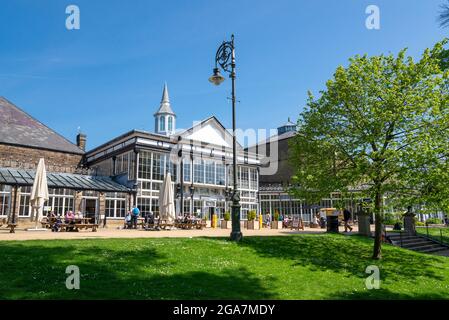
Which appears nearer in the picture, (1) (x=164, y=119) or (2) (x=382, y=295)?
(2) (x=382, y=295)

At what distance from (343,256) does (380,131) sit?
15.9ft

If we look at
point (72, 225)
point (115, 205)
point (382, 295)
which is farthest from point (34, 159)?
point (382, 295)

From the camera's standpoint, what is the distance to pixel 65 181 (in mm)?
26516

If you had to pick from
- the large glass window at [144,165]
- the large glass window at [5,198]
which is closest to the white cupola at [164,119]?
the large glass window at [144,165]

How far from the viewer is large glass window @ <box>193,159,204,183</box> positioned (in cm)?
3456

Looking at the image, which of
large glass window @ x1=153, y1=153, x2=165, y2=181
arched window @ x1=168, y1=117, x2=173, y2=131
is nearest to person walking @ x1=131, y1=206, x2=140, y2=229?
large glass window @ x1=153, y1=153, x2=165, y2=181

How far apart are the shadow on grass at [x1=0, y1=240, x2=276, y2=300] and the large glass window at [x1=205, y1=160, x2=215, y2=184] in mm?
25814

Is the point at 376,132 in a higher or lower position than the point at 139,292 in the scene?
higher

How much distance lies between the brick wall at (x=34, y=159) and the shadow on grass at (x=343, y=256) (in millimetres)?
24262

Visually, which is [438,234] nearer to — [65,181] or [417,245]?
[417,245]
